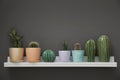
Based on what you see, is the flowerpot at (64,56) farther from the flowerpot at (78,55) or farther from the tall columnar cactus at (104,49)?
the tall columnar cactus at (104,49)

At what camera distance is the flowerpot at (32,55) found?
1.51 m

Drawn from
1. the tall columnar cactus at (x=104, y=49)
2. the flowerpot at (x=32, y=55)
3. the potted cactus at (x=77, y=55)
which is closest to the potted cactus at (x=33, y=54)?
the flowerpot at (x=32, y=55)

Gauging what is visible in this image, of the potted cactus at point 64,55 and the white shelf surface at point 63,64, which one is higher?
the potted cactus at point 64,55

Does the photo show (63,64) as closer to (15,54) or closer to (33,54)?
(33,54)

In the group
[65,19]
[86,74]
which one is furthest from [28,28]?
[86,74]

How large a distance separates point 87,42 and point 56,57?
231mm

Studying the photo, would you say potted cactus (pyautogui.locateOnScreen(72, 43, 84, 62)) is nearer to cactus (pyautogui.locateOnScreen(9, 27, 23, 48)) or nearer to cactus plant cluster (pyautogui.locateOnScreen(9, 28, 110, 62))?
cactus plant cluster (pyautogui.locateOnScreen(9, 28, 110, 62))

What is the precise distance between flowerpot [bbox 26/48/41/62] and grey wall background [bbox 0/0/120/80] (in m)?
0.12

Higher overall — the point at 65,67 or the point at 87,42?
the point at 87,42

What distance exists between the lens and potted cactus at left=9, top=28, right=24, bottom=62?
153 cm

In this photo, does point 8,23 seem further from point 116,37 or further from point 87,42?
point 116,37

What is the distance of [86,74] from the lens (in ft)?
5.26

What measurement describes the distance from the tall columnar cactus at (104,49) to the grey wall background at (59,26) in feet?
Result: 0.36

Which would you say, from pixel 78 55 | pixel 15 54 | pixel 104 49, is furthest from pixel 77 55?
pixel 15 54
